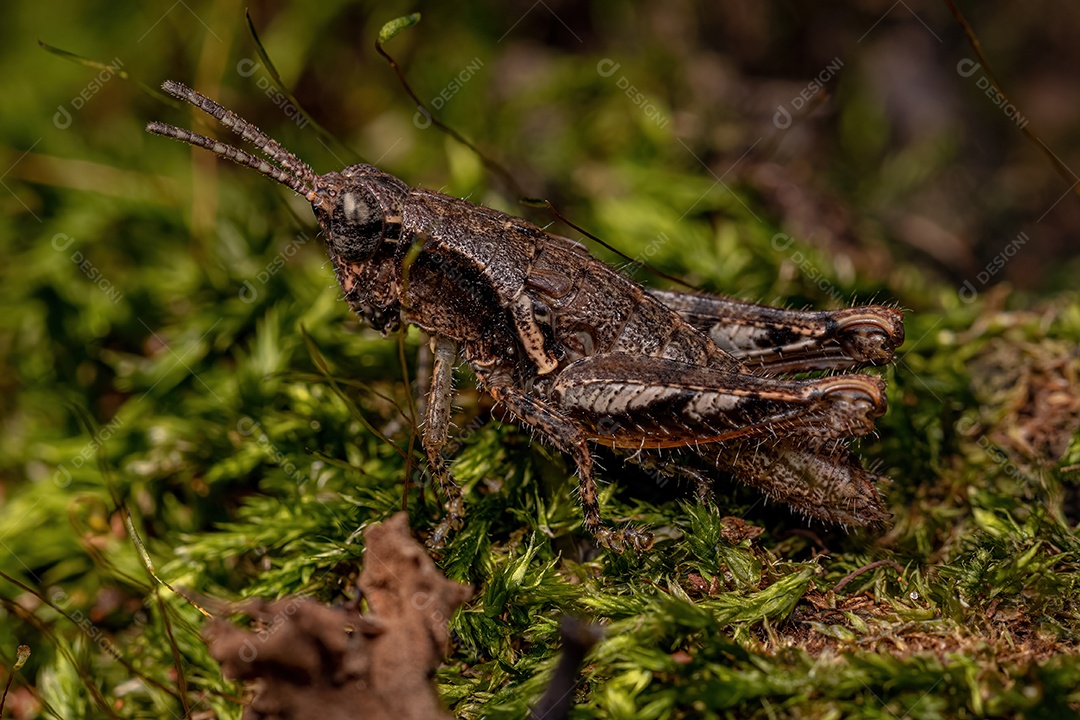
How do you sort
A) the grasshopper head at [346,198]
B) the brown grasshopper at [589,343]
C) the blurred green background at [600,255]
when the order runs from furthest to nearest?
the grasshopper head at [346,198]
the brown grasshopper at [589,343]
the blurred green background at [600,255]

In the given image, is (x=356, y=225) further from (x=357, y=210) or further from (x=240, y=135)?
(x=240, y=135)

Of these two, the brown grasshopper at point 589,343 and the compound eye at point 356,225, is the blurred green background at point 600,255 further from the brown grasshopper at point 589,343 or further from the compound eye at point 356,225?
the compound eye at point 356,225

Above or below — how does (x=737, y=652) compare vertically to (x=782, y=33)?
below

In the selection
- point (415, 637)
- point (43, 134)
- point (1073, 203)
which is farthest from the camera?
point (1073, 203)

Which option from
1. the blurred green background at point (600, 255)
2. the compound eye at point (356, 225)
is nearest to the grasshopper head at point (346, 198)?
the compound eye at point (356, 225)

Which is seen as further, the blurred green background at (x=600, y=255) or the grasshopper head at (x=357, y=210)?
the grasshopper head at (x=357, y=210)

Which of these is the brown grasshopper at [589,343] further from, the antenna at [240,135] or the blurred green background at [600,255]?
the blurred green background at [600,255]

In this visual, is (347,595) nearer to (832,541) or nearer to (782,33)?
(832,541)

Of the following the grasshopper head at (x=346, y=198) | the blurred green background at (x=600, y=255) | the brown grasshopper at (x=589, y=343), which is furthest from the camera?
the grasshopper head at (x=346, y=198)

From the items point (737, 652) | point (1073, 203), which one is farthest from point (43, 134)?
point (1073, 203)

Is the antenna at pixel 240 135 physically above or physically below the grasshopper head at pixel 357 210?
above
